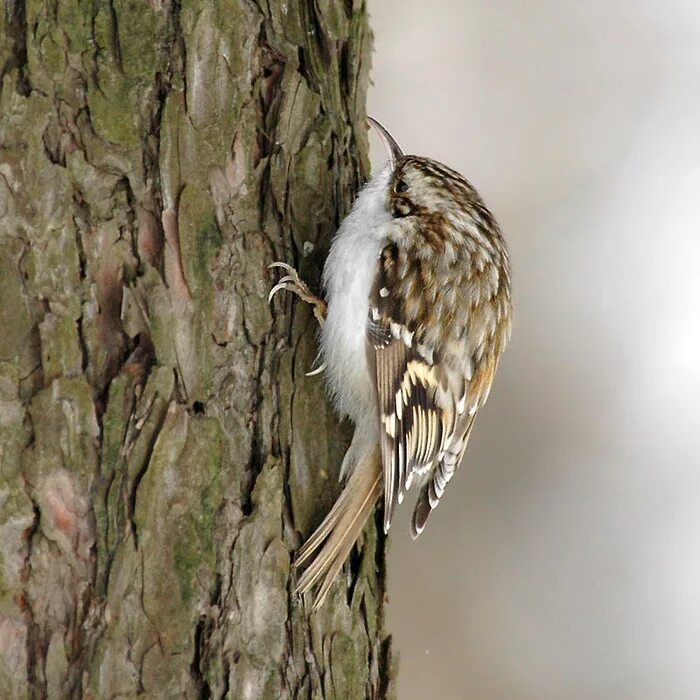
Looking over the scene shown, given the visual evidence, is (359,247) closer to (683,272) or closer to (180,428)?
(180,428)

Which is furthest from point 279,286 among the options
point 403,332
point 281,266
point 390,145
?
point 390,145

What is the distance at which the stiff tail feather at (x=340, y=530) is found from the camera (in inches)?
62.7

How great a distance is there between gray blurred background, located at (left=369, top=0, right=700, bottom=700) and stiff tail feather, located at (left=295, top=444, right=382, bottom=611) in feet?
5.85

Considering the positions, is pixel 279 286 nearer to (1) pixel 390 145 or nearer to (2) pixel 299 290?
(2) pixel 299 290

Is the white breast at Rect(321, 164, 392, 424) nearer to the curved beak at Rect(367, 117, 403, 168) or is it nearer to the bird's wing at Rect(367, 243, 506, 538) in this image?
the bird's wing at Rect(367, 243, 506, 538)

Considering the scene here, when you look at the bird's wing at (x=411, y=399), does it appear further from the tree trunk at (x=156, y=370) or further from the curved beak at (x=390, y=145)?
the curved beak at (x=390, y=145)

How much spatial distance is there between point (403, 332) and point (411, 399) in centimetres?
11

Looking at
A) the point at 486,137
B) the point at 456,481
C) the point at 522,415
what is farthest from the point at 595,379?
the point at 486,137

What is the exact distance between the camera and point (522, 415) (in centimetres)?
350

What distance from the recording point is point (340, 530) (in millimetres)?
1618

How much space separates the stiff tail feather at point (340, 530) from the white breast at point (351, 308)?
0.10 metres

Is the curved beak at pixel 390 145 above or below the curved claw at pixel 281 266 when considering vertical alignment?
above

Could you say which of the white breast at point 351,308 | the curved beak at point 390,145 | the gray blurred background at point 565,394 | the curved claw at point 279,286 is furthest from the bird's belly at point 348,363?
the gray blurred background at point 565,394

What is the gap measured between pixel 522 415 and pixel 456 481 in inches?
11.9
